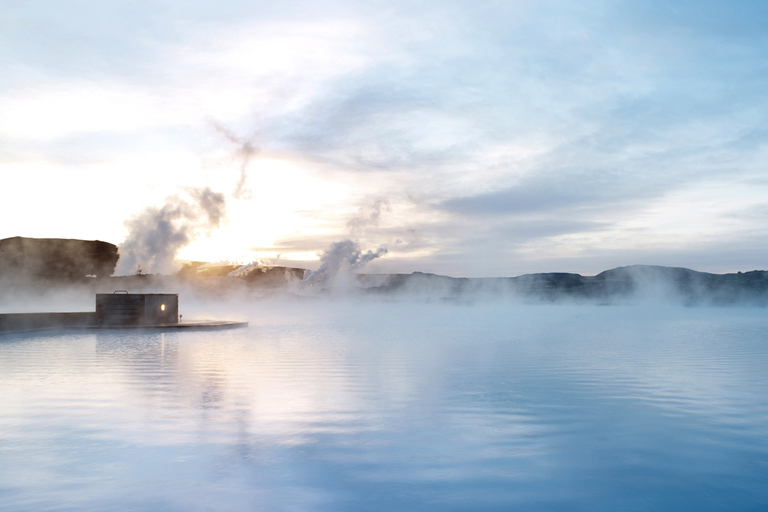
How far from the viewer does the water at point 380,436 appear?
7906 millimetres

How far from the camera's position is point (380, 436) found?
10875mm

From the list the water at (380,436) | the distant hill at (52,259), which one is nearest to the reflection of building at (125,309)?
the water at (380,436)

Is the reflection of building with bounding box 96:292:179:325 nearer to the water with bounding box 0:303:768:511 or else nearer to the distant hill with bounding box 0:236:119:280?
the water with bounding box 0:303:768:511

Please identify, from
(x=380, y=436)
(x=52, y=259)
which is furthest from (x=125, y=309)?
(x=52, y=259)

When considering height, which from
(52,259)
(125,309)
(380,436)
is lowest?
(380,436)

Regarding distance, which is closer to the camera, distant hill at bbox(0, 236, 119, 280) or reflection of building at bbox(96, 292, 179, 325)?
reflection of building at bbox(96, 292, 179, 325)

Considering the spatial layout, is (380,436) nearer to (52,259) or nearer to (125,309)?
(125,309)

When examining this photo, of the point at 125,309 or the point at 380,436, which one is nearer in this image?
the point at 380,436

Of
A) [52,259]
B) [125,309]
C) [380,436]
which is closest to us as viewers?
[380,436]

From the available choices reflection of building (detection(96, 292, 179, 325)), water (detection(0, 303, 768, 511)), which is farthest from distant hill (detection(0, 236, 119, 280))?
water (detection(0, 303, 768, 511))

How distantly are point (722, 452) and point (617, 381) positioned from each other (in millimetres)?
8260

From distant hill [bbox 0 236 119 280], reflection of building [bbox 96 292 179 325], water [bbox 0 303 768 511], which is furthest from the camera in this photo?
distant hill [bbox 0 236 119 280]

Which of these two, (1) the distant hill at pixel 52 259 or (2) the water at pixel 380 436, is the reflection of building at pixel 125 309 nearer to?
(2) the water at pixel 380 436

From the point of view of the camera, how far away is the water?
7.91 metres
